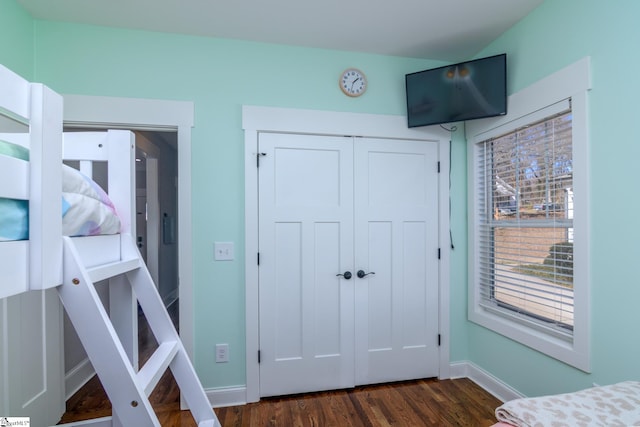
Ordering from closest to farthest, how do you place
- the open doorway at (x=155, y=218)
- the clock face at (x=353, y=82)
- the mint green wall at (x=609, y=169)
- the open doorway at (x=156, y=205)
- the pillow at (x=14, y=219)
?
the pillow at (x=14, y=219) → the mint green wall at (x=609, y=169) → the clock face at (x=353, y=82) → the open doorway at (x=155, y=218) → the open doorway at (x=156, y=205)

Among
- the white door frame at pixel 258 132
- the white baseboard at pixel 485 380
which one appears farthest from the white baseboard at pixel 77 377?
the white baseboard at pixel 485 380

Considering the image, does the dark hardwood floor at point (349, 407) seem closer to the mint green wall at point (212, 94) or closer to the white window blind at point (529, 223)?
the mint green wall at point (212, 94)

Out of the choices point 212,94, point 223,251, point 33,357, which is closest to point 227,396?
point 223,251

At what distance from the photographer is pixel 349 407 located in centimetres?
207

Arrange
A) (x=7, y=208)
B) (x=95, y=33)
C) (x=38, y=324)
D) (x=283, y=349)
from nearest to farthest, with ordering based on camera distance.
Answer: (x=7, y=208), (x=38, y=324), (x=95, y=33), (x=283, y=349)

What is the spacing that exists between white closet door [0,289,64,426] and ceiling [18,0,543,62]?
1.75 metres

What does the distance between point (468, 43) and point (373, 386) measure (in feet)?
8.78

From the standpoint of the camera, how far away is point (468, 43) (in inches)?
88.1

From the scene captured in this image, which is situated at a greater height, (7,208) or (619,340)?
(7,208)

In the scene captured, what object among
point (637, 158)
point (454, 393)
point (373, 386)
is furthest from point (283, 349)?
point (637, 158)

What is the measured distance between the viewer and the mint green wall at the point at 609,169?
1.42 metres

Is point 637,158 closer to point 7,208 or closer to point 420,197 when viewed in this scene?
point 420,197

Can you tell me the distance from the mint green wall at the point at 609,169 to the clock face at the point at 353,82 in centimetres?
114

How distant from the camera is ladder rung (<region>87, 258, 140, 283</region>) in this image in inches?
39.1
